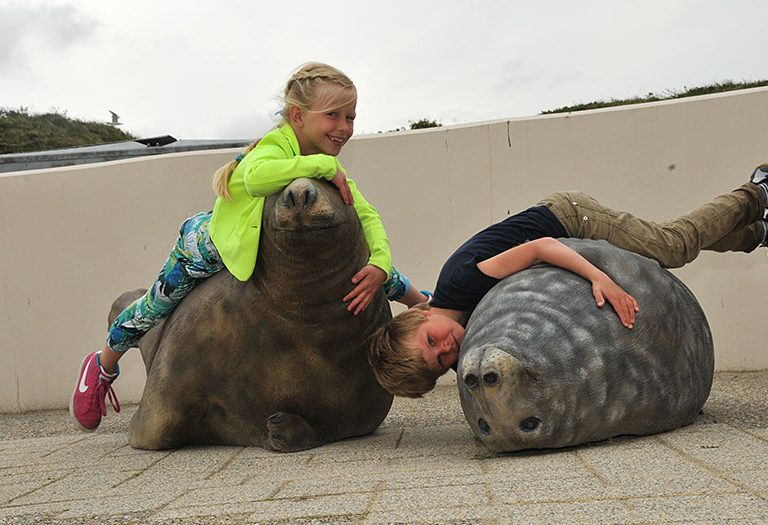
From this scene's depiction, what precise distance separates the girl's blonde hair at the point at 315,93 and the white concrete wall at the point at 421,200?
2346 mm

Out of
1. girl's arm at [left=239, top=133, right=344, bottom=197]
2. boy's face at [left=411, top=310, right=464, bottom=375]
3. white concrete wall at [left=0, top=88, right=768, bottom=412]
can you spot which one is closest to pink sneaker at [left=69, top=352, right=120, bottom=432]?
girl's arm at [left=239, top=133, right=344, bottom=197]

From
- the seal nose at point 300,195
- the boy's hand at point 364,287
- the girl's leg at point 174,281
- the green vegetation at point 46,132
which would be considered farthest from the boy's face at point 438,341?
the green vegetation at point 46,132

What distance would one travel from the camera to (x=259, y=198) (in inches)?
136

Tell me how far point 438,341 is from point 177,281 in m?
1.23

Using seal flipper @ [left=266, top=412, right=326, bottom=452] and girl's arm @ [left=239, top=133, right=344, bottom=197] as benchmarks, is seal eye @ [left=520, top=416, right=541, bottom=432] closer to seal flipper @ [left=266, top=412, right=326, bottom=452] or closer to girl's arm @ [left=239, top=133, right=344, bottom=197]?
seal flipper @ [left=266, top=412, right=326, bottom=452]

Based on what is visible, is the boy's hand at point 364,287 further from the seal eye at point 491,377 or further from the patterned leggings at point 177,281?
the seal eye at point 491,377

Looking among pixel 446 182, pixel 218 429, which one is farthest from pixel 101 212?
pixel 218 429

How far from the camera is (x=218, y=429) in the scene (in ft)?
12.5

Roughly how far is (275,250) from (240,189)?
13.8 inches

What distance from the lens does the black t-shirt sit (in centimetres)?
348

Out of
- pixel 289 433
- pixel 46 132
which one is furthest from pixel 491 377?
pixel 46 132

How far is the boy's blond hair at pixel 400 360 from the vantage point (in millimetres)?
3428

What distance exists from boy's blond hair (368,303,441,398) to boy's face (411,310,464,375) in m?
0.02

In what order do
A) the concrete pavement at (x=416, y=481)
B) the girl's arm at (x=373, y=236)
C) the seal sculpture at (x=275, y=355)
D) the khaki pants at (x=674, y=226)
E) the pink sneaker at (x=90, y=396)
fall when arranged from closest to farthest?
1. the concrete pavement at (x=416, y=481)
2. the seal sculpture at (x=275, y=355)
3. the girl's arm at (x=373, y=236)
4. the khaki pants at (x=674, y=226)
5. the pink sneaker at (x=90, y=396)
